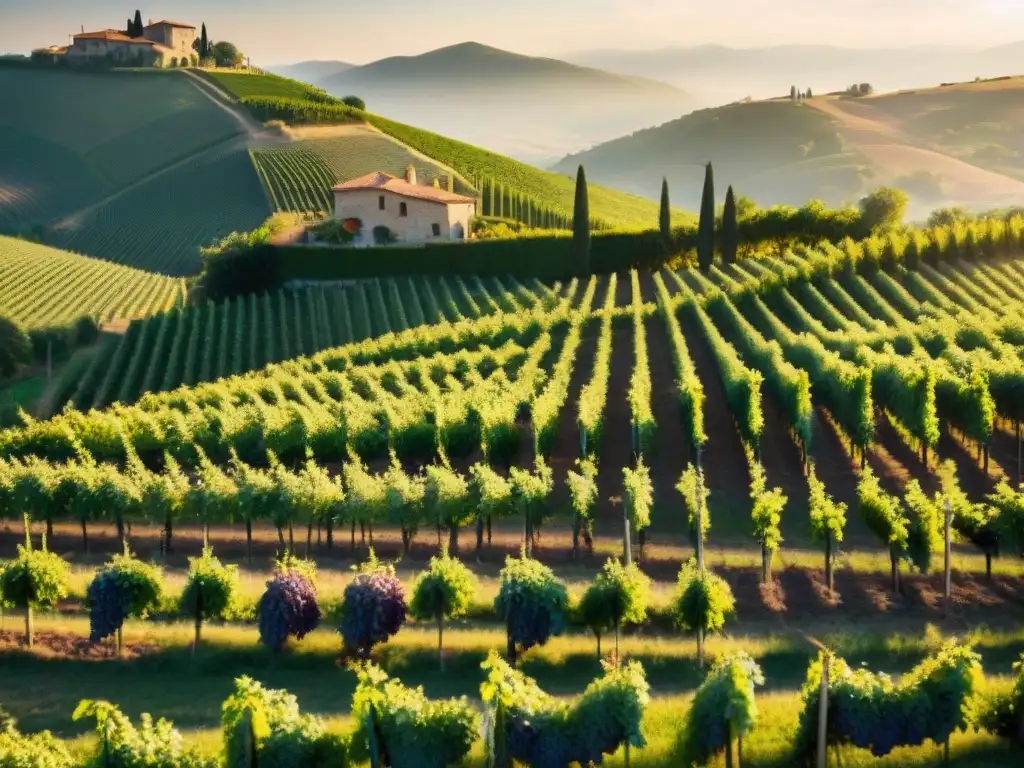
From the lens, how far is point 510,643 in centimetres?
1959

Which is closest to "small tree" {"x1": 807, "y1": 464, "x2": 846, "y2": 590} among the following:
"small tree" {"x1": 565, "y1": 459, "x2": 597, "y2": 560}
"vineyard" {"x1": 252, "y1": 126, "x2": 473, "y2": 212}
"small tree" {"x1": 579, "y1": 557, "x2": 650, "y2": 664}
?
"small tree" {"x1": 565, "y1": 459, "x2": 597, "y2": 560}

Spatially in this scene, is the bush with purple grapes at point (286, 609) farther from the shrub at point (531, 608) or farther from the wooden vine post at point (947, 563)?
the wooden vine post at point (947, 563)

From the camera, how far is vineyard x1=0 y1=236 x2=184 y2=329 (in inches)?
2640

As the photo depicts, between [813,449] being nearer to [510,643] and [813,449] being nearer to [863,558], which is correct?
[863,558]

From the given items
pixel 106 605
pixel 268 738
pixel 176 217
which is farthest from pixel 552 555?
pixel 176 217

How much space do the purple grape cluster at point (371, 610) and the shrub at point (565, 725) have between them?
497 centimetres

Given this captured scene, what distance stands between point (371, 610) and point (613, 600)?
4236 mm

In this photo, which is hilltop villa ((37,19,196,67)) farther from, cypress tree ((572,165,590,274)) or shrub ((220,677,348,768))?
shrub ((220,677,348,768))

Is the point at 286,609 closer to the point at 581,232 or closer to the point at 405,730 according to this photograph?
the point at 405,730

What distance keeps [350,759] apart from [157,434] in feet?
66.8

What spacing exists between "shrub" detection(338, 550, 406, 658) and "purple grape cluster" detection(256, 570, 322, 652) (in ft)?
2.29

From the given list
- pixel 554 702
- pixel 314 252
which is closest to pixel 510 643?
pixel 554 702

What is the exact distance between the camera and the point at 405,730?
15125mm

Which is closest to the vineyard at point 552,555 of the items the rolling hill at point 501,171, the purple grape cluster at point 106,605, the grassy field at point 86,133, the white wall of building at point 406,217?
the purple grape cluster at point 106,605
